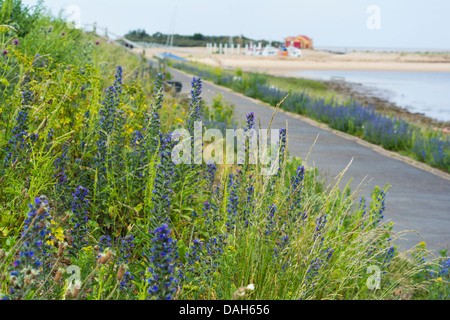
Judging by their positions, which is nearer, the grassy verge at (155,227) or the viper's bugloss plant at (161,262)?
the viper's bugloss plant at (161,262)

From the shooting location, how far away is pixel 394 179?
868cm

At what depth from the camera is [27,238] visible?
212cm

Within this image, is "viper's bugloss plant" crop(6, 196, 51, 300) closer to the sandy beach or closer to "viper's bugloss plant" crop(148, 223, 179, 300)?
"viper's bugloss plant" crop(148, 223, 179, 300)

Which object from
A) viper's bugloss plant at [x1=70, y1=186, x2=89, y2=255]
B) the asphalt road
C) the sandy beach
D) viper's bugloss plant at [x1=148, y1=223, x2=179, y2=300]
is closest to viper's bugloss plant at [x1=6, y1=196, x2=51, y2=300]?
viper's bugloss plant at [x1=148, y1=223, x2=179, y2=300]

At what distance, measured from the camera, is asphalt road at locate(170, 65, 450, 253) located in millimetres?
6426

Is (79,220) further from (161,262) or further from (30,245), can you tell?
(161,262)

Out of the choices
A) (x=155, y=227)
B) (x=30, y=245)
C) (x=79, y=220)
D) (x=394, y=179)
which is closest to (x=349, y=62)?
(x=394, y=179)

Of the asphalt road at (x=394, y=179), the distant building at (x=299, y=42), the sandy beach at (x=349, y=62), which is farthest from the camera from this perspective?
the distant building at (x=299, y=42)

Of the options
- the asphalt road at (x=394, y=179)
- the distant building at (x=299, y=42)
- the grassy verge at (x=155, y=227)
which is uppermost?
the distant building at (x=299, y=42)

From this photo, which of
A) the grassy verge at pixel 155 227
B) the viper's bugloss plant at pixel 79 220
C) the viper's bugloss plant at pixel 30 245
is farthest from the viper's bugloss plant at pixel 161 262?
the viper's bugloss plant at pixel 79 220

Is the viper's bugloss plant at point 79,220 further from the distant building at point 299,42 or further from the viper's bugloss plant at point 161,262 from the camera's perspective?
the distant building at point 299,42

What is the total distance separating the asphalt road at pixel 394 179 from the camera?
21.1ft
